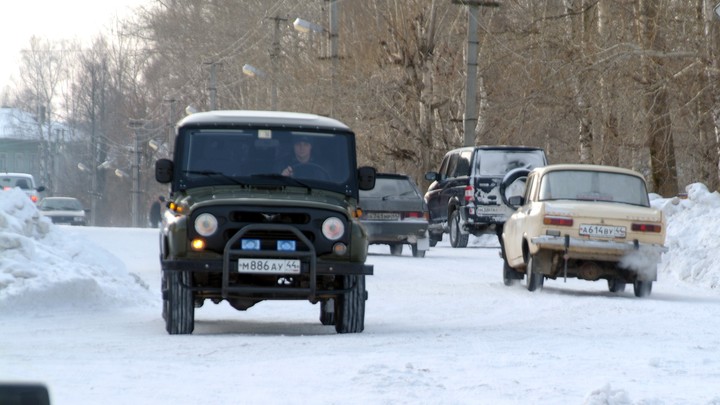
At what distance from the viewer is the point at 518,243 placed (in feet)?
62.2

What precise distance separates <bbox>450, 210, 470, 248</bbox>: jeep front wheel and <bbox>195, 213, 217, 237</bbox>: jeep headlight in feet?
67.1

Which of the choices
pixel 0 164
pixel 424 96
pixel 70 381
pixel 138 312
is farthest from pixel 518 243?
pixel 0 164

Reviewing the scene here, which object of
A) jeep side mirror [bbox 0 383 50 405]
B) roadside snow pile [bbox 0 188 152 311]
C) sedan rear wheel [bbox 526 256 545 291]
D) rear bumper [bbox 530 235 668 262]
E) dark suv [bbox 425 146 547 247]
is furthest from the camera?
dark suv [bbox 425 146 547 247]

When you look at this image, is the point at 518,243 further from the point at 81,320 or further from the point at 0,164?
the point at 0,164

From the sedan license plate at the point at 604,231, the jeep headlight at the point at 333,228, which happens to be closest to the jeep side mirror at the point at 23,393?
the jeep headlight at the point at 333,228

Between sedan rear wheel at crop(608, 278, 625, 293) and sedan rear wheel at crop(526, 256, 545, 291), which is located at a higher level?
sedan rear wheel at crop(526, 256, 545, 291)

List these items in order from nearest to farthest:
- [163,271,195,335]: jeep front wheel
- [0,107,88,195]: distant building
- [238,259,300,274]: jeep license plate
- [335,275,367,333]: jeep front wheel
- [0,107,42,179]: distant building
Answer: [238,259,300,274]: jeep license plate < [163,271,195,335]: jeep front wheel < [335,275,367,333]: jeep front wheel < [0,107,88,195]: distant building < [0,107,42,179]: distant building

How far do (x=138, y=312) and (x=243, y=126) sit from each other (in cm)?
341

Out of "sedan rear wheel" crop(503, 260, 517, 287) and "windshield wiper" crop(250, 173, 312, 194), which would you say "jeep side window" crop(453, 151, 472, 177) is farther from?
"windshield wiper" crop(250, 173, 312, 194)

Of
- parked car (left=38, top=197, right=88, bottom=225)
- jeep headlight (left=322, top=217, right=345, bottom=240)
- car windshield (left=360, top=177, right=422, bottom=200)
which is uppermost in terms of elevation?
jeep headlight (left=322, top=217, right=345, bottom=240)

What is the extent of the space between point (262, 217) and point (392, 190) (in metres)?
16.7

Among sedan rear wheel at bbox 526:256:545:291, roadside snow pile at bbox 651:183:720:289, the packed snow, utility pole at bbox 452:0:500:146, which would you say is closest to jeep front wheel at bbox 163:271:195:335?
the packed snow

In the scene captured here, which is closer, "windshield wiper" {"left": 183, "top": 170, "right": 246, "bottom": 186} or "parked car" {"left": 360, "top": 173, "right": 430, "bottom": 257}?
"windshield wiper" {"left": 183, "top": 170, "right": 246, "bottom": 186}

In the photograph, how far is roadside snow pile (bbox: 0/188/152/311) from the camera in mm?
14492
